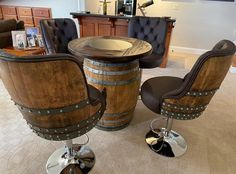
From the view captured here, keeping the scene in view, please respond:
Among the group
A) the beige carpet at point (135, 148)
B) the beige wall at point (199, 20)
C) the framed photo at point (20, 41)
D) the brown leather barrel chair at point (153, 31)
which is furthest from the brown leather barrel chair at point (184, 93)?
the beige wall at point (199, 20)

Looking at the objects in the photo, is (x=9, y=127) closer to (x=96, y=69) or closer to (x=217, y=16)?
(x=96, y=69)

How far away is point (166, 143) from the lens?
1771 mm

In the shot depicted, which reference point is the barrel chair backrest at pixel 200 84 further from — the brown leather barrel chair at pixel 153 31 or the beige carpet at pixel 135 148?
the brown leather barrel chair at pixel 153 31

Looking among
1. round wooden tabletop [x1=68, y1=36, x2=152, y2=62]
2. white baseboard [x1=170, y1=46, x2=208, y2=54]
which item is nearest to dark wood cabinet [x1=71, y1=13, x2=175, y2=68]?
white baseboard [x1=170, y1=46, x2=208, y2=54]

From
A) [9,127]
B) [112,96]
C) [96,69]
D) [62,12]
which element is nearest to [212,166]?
[112,96]

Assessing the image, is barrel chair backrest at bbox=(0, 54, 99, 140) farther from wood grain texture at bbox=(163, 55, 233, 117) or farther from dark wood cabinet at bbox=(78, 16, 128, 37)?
dark wood cabinet at bbox=(78, 16, 128, 37)

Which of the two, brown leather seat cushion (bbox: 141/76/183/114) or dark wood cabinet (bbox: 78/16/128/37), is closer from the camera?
brown leather seat cushion (bbox: 141/76/183/114)

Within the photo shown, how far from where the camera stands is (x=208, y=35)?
460cm

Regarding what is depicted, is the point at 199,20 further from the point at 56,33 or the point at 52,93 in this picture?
the point at 52,93

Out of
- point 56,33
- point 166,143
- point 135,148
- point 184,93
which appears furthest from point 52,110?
point 56,33

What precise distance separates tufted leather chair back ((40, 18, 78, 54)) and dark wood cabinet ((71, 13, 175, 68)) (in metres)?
1.20

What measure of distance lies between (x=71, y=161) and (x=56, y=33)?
1.66 metres

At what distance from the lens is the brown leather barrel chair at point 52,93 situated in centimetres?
79

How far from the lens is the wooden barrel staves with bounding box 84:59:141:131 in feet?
5.14
